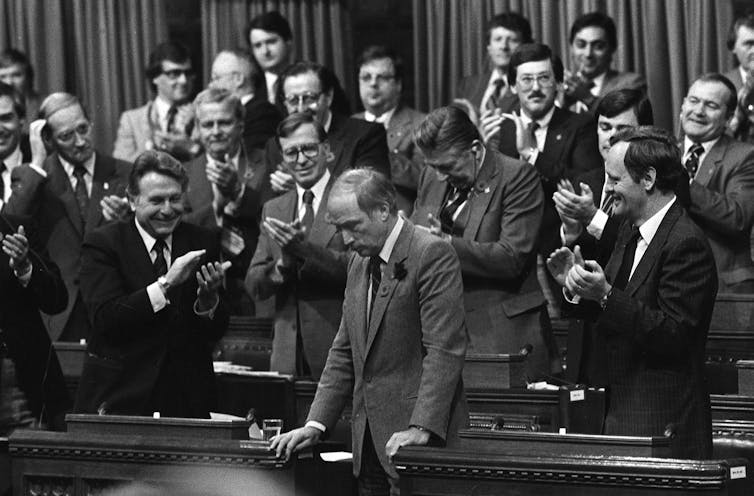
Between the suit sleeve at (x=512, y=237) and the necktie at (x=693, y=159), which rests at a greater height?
the necktie at (x=693, y=159)

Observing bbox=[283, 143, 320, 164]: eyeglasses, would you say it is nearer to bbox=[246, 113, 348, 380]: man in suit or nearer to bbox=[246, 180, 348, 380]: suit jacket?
bbox=[246, 113, 348, 380]: man in suit

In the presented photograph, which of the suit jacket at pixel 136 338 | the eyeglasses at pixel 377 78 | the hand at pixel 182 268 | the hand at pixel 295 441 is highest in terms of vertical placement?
the eyeglasses at pixel 377 78

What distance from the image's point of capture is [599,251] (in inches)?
195

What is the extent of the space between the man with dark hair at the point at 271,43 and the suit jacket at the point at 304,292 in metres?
1.89

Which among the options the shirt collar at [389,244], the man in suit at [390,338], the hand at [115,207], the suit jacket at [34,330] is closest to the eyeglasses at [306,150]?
the hand at [115,207]

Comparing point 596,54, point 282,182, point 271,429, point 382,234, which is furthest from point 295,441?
point 596,54

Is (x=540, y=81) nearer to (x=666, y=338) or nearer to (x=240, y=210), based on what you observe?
(x=240, y=210)

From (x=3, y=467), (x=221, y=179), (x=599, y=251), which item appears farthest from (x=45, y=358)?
(x=599, y=251)

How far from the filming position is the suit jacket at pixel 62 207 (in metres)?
6.66

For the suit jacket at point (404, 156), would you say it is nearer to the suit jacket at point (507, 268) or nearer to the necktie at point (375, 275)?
the suit jacket at point (507, 268)

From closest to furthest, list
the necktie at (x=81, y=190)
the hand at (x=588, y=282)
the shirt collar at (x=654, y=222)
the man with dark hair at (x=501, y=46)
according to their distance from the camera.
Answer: the hand at (x=588, y=282), the shirt collar at (x=654, y=222), the necktie at (x=81, y=190), the man with dark hair at (x=501, y=46)

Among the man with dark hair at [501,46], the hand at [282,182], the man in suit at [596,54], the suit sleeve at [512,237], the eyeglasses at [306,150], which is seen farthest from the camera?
the man with dark hair at [501,46]

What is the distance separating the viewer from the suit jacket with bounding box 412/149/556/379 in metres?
5.59

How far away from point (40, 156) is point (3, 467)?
6.21 ft
